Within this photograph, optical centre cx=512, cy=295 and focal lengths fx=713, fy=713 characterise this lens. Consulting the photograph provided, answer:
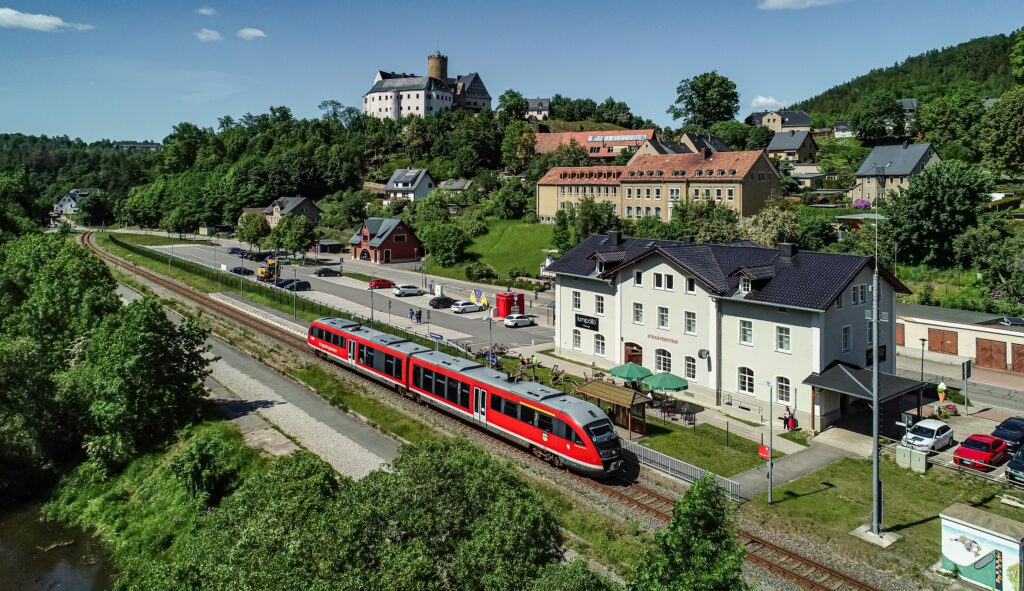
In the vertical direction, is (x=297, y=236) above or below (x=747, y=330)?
above

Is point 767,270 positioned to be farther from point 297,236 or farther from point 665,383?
point 297,236

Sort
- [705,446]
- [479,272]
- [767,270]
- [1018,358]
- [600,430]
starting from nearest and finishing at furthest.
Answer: [600,430] → [705,446] → [767,270] → [1018,358] → [479,272]

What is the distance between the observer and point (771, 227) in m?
61.8

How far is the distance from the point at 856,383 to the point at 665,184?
50587 millimetres

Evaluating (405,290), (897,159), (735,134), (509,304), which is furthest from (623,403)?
(735,134)

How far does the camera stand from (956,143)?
9219 cm

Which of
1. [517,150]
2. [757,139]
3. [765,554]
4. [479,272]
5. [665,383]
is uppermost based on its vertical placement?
[757,139]

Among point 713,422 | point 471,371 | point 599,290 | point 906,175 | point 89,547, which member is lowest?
point 89,547

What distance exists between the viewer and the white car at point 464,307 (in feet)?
201

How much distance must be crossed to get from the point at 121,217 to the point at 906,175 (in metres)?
142

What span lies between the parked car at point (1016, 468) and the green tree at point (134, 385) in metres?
35.4

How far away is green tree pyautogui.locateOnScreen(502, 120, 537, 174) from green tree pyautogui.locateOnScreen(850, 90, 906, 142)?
2160 inches

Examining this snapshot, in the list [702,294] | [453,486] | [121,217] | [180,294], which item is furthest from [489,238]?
[121,217]

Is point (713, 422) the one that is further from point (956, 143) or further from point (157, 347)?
point (956, 143)
